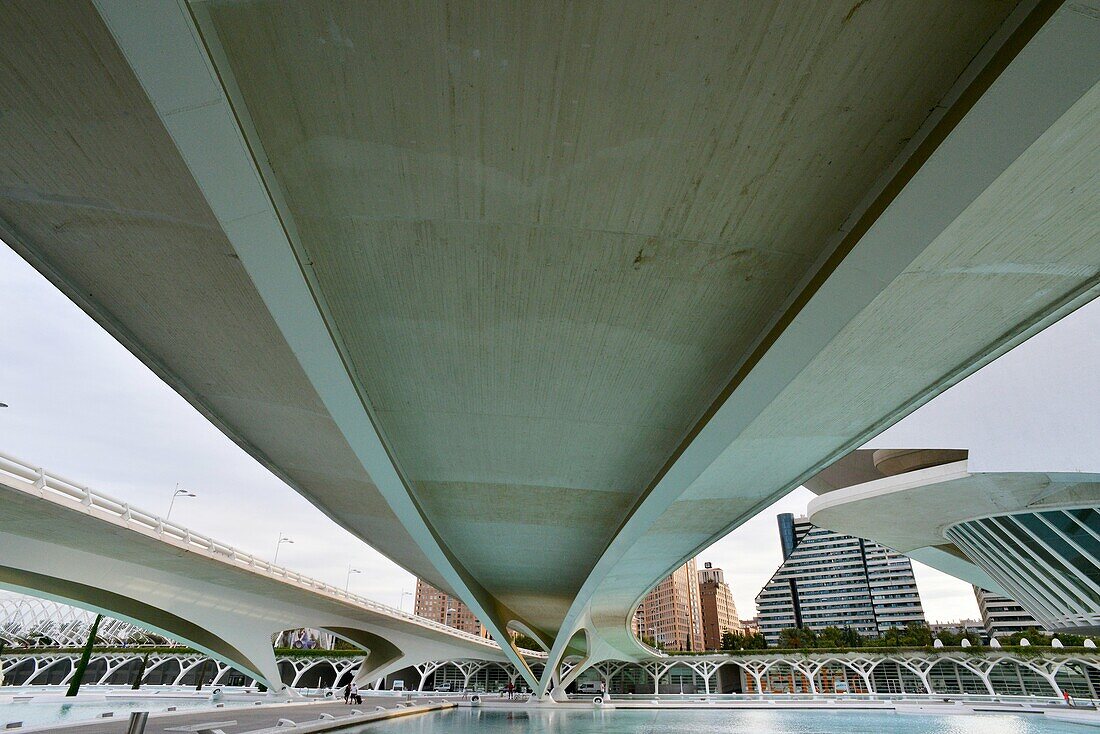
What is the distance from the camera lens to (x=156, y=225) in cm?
496

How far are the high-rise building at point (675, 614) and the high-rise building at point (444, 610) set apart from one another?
3811 cm

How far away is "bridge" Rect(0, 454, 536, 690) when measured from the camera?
17.2m

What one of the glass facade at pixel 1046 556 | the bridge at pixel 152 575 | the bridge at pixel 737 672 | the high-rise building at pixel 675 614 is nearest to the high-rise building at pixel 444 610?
the high-rise building at pixel 675 614

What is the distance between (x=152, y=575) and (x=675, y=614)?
397 feet

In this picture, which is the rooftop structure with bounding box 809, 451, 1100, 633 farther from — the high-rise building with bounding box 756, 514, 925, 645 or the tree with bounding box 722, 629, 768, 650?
the high-rise building with bounding box 756, 514, 925, 645

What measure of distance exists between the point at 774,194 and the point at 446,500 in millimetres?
10363

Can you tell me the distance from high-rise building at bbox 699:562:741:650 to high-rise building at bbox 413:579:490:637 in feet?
162

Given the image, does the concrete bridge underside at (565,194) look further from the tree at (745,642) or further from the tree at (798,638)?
the tree at (745,642)

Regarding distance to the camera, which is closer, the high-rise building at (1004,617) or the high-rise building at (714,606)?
the high-rise building at (1004,617)

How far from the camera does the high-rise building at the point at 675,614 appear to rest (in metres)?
127

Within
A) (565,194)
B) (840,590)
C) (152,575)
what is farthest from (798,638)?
(565,194)

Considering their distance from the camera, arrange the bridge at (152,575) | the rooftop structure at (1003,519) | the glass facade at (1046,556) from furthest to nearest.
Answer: the glass facade at (1046,556) < the rooftop structure at (1003,519) < the bridge at (152,575)

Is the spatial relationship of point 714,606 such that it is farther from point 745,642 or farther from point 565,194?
point 565,194

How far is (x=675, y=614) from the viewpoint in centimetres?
12775
